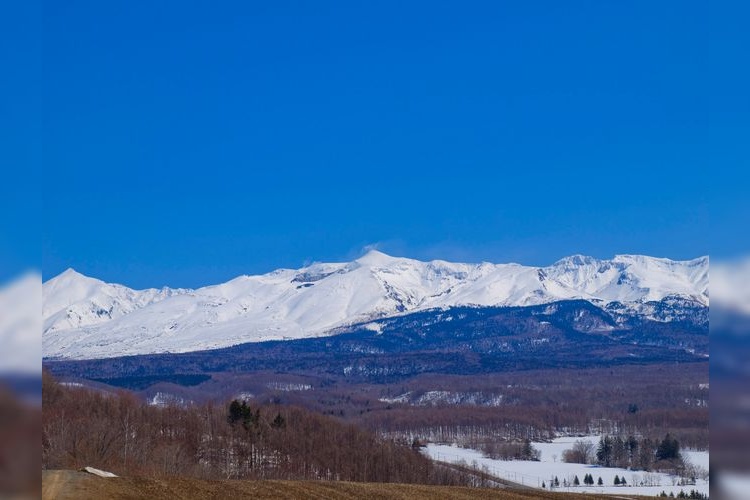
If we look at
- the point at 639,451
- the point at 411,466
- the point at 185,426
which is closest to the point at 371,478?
the point at 411,466

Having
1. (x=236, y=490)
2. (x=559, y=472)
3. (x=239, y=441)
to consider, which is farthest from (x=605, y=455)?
(x=236, y=490)

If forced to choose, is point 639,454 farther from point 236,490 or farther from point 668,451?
point 236,490

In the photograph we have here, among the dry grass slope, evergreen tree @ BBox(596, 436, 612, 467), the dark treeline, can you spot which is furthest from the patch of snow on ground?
the dry grass slope

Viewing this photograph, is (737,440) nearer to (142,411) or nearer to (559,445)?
(142,411)

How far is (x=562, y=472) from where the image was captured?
125312mm

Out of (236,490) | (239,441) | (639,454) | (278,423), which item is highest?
(236,490)

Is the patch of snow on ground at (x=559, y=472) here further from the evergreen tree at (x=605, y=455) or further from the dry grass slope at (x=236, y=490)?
the dry grass slope at (x=236, y=490)

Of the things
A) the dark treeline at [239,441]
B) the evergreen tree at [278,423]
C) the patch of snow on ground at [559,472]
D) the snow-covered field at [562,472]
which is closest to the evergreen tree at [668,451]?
the snow-covered field at [562,472]

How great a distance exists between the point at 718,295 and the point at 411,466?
3430 inches

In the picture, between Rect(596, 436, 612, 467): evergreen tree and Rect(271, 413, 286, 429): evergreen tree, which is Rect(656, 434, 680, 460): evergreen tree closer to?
Rect(596, 436, 612, 467): evergreen tree

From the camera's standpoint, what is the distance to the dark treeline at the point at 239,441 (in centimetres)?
7138

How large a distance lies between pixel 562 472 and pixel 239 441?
183 ft

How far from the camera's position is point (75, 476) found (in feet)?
64.8

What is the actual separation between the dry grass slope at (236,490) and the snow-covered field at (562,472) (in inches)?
2893
